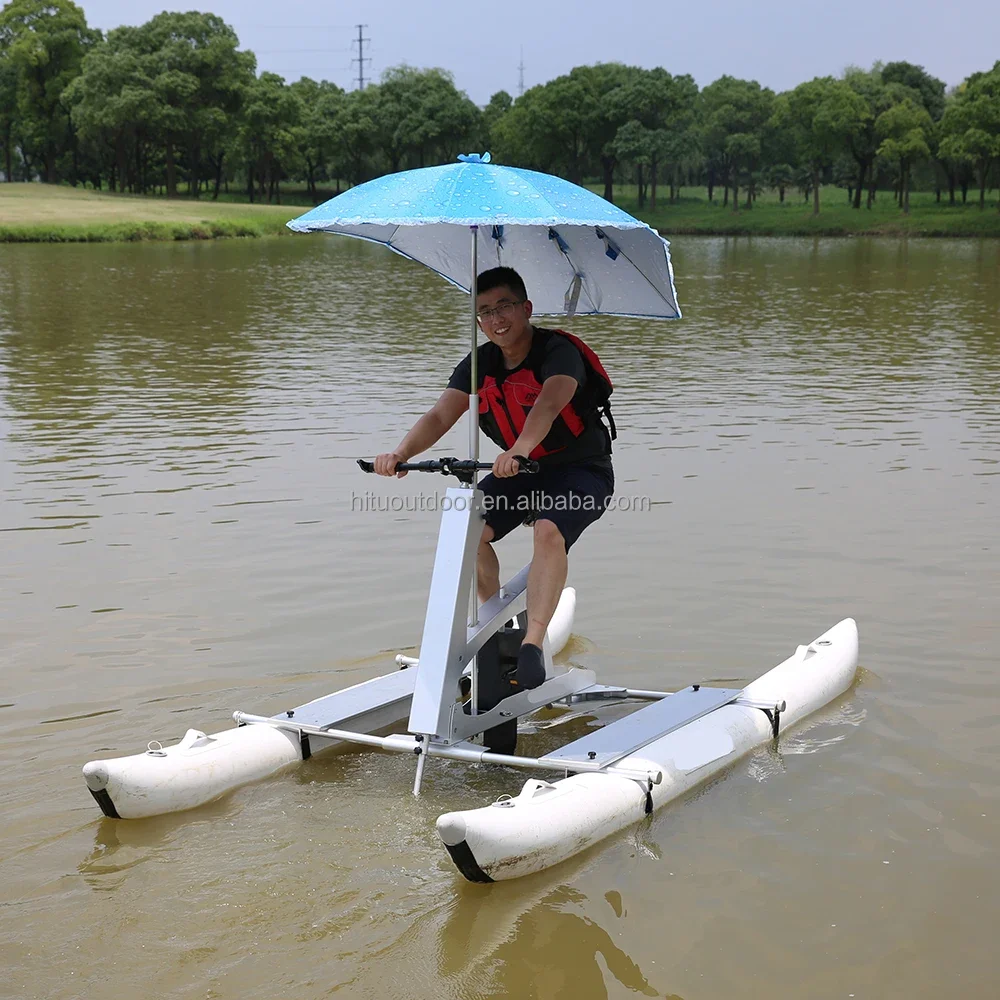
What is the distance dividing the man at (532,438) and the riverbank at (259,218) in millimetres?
50427

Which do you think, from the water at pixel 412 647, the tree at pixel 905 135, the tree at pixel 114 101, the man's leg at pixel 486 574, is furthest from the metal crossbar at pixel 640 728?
the tree at pixel 114 101

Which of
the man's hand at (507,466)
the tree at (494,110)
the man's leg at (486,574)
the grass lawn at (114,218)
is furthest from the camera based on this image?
the tree at (494,110)

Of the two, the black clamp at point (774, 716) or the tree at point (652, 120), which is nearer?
the black clamp at point (774, 716)

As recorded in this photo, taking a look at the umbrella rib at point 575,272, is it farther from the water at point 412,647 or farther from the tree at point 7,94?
the tree at point 7,94

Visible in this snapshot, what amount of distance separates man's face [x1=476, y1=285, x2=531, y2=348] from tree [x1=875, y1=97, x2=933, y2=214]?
75875 millimetres

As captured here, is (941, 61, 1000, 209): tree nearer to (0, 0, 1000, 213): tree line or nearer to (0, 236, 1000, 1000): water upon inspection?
(0, 0, 1000, 213): tree line

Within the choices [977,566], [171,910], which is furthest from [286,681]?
[977,566]

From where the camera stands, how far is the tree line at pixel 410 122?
84000mm

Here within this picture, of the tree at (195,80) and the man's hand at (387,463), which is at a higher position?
the tree at (195,80)

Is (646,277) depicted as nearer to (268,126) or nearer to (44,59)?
(268,126)

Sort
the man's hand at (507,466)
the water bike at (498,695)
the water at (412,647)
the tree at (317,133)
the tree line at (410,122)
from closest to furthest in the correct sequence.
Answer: the water at (412,647), the water bike at (498,695), the man's hand at (507,466), the tree line at (410,122), the tree at (317,133)

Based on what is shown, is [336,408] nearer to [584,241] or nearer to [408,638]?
[408,638]

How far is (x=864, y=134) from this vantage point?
83000mm

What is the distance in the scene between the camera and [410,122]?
10306 centimetres
